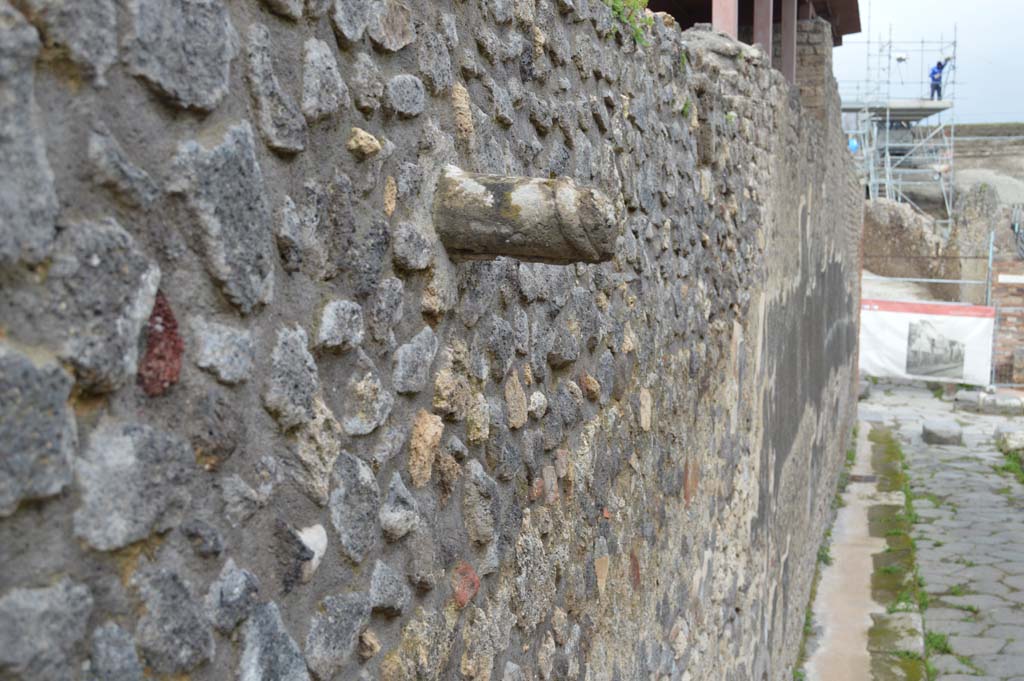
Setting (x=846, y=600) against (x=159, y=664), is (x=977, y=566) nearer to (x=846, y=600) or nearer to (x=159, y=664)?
(x=846, y=600)

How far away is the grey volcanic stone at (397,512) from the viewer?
1.32 metres

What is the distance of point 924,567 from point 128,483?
8.05 m

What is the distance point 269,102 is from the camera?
106 cm

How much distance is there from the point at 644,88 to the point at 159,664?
81.9 inches

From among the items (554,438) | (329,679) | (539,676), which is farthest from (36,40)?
(539,676)

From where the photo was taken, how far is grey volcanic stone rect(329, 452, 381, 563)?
3.93 feet

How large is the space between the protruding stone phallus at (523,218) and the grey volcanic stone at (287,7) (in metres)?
0.40

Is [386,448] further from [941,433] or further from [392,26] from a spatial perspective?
[941,433]

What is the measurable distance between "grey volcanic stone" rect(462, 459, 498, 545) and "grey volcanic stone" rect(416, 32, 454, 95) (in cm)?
59

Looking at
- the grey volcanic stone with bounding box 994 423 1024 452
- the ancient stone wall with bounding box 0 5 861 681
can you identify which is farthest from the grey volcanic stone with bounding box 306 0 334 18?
the grey volcanic stone with bounding box 994 423 1024 452

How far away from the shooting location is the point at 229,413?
0.99 metres

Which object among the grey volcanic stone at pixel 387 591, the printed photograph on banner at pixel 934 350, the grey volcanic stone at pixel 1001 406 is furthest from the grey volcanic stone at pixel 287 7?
the printed photograph on banner at pixel 934 350

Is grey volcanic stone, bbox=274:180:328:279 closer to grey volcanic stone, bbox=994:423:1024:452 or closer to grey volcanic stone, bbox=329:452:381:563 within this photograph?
grey volcanic stone, bbox=329:452:381:563

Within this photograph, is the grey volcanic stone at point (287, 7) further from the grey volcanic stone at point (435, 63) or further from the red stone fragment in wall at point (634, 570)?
the red stone fragment in wall at point (634, 570)
